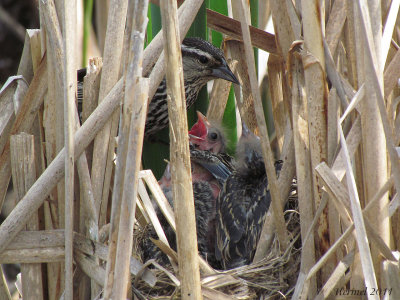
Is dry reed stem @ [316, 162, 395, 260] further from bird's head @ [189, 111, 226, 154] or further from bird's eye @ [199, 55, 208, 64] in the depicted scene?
bird's eye @ [199, 55, 208, 64]

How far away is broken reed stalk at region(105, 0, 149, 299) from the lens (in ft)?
4.83

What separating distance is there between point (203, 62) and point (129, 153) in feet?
6.29

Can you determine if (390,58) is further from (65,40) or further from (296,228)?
(65,40)

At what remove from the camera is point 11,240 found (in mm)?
1931

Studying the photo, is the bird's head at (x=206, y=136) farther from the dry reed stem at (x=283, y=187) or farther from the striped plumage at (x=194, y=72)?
the dry reed stem at (x=283, y=187)

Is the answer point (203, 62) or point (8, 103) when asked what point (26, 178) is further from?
point (203, 62)

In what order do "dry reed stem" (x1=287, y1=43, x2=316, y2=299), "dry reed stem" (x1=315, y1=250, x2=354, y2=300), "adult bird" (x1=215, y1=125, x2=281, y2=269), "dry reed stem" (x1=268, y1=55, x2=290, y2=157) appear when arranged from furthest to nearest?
"dry reed stem" (x1=268, y1=55, x2=290, y2=157) < "adult bird" (x1=215, y1=125, x2=281, y2=269) < "dry reed stem" (x1=287, y1=43, x2=316, y2=299) < "dry reed stem" (x1=315, y1=250, x2=354, y2=300)

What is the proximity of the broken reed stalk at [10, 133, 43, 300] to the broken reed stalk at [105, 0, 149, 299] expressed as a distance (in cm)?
51

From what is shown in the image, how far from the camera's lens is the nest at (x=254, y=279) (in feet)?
6.31

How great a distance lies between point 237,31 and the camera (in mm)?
2600

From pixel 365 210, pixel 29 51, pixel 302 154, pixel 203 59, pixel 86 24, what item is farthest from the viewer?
pixel 86 24

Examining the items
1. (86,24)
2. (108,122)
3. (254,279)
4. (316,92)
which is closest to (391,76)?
(316,92)

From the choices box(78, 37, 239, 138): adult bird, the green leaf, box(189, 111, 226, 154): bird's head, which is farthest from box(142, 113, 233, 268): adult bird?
the green leaf

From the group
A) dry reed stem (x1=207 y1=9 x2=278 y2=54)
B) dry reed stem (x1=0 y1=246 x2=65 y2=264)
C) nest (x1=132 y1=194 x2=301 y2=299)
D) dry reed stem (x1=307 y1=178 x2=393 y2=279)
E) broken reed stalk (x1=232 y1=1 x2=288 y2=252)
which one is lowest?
nest (x1=132 y1=194 x2=301 y2=299)
